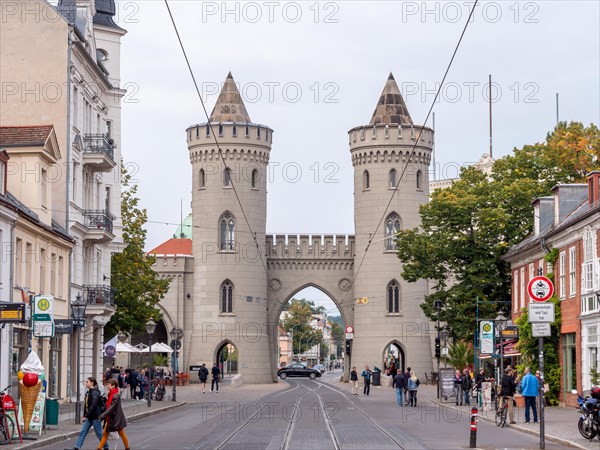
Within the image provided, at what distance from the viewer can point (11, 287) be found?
107 feet

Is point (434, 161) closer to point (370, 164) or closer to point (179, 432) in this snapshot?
point (370, 164)

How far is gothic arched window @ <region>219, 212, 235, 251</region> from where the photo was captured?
3132 inches

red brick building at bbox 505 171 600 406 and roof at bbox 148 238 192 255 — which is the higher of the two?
roof at bbox 148 238 192 255

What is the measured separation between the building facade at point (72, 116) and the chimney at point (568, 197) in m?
16.8

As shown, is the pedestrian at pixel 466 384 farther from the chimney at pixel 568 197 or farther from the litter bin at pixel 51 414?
the litter bin at pixel 51 414

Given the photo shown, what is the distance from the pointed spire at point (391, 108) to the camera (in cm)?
8219

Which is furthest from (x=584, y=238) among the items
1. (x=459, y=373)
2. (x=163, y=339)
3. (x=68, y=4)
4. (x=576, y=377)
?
(x=163, y=339)

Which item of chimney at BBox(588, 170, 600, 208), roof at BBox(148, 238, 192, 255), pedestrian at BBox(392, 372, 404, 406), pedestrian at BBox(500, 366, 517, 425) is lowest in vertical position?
pedestrian at BBox(392, 372, 404, 406)

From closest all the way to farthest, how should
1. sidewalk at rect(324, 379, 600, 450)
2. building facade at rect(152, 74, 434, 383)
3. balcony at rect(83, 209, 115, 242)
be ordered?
Answer: sidewalk at rect(324, 379, 600, 450) < balcony at rect(83, 209, 115, 242) < building facade at rect(152, 74, 434, 383)

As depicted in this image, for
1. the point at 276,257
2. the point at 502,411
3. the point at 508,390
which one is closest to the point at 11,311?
the point at 508,390

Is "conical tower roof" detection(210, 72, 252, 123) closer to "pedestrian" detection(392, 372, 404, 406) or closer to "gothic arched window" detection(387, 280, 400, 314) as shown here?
"gothic arched window" detection(387, 280, 400, 314)

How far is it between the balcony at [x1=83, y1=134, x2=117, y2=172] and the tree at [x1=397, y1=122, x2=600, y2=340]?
1527cm

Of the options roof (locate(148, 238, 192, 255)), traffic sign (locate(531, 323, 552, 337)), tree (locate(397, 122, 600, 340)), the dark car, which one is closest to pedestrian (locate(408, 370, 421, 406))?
tree (locate(397, 122, 600, 340))

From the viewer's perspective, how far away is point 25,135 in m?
37.7
